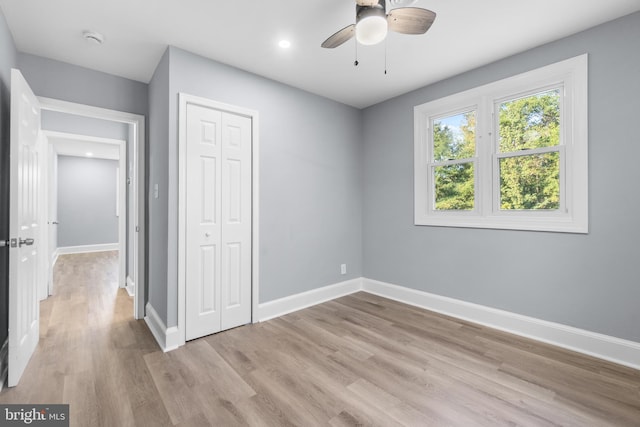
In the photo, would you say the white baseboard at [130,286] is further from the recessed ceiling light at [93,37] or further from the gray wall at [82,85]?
the recessed ceiling light at [93,37]

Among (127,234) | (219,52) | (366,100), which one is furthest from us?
(127,234)

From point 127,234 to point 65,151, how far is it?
4.71 m

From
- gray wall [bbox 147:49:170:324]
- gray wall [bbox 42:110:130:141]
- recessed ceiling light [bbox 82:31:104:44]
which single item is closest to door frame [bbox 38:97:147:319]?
gray wall [bbox 147:49:170:324]

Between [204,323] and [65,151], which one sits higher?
[65,151]

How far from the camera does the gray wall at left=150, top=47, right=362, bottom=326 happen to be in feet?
8.71

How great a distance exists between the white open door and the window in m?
3.70

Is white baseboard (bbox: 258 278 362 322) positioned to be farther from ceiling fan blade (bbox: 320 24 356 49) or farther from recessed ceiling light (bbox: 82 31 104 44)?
recessed ceiling light (bbox: 82 31 104 44)

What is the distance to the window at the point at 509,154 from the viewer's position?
251cm

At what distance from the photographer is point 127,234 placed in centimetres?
458

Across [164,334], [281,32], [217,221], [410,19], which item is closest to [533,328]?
[410,19]

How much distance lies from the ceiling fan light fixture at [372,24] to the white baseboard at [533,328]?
2.81m

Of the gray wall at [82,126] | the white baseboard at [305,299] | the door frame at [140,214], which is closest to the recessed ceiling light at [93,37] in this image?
the door frame at [140,214]

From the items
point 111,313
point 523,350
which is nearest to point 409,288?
point 523,350

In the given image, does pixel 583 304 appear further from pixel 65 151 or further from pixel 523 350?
pixel 65 151
